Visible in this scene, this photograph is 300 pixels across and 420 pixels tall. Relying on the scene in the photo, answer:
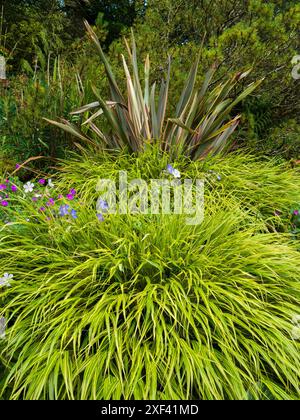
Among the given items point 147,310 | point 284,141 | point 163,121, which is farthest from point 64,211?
point 284,141

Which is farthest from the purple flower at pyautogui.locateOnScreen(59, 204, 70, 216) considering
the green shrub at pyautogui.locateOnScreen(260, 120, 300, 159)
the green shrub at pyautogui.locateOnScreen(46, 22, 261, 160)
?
the green shrub at pyautogui.locateOnScreen(260, 120, 300, 159)

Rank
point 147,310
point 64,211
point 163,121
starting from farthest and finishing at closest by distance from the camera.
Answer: point 163,121, point 64,211, point 147,310

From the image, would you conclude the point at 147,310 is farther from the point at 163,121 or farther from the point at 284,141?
the point at 284,141

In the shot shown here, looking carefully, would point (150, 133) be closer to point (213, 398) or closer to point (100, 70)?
point (100, 70)

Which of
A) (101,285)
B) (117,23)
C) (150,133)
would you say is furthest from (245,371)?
(117,23)

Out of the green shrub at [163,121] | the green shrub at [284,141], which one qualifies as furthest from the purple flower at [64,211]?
the green shrub at [284,141]

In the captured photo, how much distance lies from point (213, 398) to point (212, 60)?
2.88m

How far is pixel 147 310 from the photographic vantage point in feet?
4.63

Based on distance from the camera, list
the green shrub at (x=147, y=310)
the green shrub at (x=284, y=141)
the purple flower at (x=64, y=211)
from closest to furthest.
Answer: the green shrub at (x=147, y=310) → the purple flower at (x=64, y=211) → the green shrub at (x=284, y=141)

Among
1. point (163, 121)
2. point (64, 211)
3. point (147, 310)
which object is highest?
point (163, 121)

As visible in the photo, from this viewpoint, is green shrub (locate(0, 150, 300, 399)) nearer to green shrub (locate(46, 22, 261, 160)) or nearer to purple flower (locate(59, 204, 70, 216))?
purple flower (locate(59, 204, 70, 216))

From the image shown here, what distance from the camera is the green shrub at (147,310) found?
1295mm

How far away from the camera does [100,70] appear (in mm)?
3523

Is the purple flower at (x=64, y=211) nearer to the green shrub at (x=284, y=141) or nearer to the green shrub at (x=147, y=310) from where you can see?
the green shrub at (x=147, y=310)
